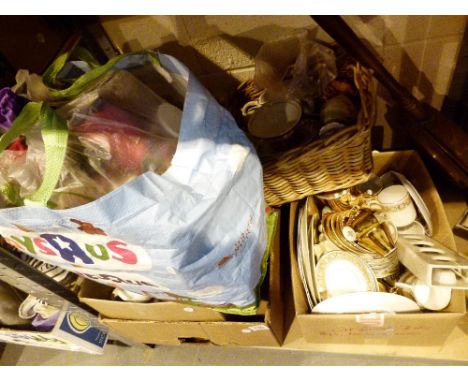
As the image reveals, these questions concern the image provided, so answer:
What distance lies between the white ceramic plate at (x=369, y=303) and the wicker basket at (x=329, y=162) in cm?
25

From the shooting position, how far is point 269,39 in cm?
Result: 96

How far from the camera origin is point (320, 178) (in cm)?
83

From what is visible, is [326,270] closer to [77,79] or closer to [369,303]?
[369,303]

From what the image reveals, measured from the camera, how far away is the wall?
0.92 metres

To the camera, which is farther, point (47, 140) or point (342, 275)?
point (342, 275)

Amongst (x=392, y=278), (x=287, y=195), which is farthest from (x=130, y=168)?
(x=392, y=278)

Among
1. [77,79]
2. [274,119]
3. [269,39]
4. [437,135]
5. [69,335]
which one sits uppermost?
[77,79]

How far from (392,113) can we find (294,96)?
15.9 inches

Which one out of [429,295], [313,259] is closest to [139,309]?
[313,259]

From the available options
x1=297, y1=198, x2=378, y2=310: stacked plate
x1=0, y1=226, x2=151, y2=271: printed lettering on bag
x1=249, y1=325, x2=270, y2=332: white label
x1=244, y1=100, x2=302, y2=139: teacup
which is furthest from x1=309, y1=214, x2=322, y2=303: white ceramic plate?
x1=0, y1=226, x2=151, y2=271: printed lettering on bag

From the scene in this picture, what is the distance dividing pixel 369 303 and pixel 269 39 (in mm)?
677

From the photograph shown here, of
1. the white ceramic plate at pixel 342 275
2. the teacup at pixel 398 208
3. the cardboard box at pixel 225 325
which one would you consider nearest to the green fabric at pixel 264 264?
the cardboard box at pixel 225 325

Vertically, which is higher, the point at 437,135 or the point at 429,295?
the point at 437,135

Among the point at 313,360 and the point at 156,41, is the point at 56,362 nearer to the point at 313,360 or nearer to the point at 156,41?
the point at 313,360
